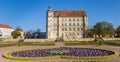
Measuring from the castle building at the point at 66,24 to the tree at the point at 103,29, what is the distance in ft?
17.9

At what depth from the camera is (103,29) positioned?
75688mm

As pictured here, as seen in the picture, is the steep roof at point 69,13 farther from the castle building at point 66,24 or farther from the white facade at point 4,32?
the white facade at point 4,32

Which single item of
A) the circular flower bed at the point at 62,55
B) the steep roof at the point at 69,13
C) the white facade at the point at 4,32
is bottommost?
the circular flower bed at the point at 62,55

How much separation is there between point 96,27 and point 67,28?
1395 centimetres

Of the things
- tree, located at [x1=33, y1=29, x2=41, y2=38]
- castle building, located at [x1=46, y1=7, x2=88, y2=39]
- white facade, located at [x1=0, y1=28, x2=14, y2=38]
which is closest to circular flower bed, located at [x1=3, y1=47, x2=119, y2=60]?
castle building, located at [x1=46, y1=7, x2=88, y2=39]

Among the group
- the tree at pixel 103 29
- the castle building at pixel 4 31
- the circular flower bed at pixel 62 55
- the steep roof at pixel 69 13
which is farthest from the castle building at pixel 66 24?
the circular flower bed at pixel 62 55

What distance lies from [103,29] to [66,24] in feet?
59.3

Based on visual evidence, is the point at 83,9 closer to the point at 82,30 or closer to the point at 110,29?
the point at 82,30

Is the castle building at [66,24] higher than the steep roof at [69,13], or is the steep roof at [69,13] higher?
the steep roof at [69,13]

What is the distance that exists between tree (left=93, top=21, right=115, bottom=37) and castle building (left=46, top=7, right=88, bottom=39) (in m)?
5.47

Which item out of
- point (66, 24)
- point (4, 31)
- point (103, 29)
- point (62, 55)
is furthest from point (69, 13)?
point (62, 55)

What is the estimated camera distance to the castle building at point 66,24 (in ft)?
266

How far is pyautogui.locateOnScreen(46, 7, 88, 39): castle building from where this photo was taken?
81.0 metres

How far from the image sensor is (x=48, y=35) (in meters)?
79.7
